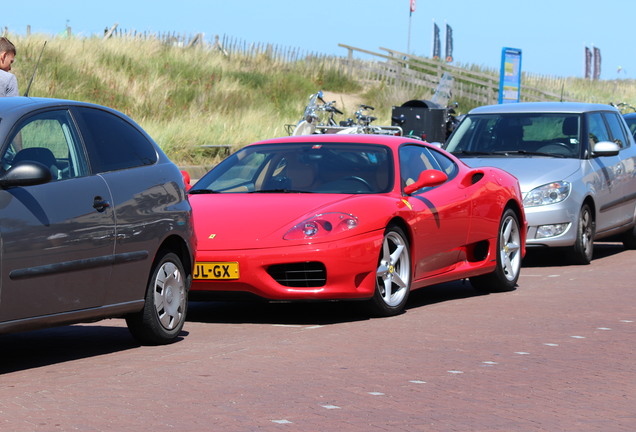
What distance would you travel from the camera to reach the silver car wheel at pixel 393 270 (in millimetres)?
9703

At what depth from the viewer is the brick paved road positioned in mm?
6086

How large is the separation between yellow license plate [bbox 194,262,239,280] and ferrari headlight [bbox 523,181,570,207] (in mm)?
5025

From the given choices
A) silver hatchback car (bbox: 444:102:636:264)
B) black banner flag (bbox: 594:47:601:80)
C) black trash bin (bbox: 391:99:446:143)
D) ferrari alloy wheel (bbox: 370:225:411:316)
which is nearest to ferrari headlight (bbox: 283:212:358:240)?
ferrari alloy wheel (bbox: 370:225:411:316)

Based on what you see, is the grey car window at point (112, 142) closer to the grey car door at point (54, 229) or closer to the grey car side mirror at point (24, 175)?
the grey car door at point (54, 229)

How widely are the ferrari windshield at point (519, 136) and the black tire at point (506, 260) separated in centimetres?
255

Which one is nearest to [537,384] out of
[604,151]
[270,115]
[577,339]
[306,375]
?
[306,375]

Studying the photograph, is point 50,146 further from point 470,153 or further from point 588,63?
point 588,63

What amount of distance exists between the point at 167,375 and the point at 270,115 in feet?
81.7

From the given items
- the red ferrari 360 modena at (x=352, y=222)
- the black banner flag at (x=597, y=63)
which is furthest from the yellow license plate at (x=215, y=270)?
the black banner flag at (x=597, y=63)

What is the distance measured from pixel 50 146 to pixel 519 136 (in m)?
7.95

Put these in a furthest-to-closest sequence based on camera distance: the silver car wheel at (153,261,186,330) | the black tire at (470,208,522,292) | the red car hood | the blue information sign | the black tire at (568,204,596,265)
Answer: the blue information sign, the black tire at (568,204,596,265), the black tire at (470,208,522,292), the red car hood, the silver car wheel at (153,261,186,330)

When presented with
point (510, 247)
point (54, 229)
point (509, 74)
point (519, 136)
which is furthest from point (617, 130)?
point (509, 74)

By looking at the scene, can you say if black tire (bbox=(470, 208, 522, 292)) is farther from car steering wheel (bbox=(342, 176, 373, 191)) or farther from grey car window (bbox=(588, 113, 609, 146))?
grey car window (bbox=(588, 113, 609, 146))

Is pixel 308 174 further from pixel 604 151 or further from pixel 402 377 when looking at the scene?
pixel 604 151
